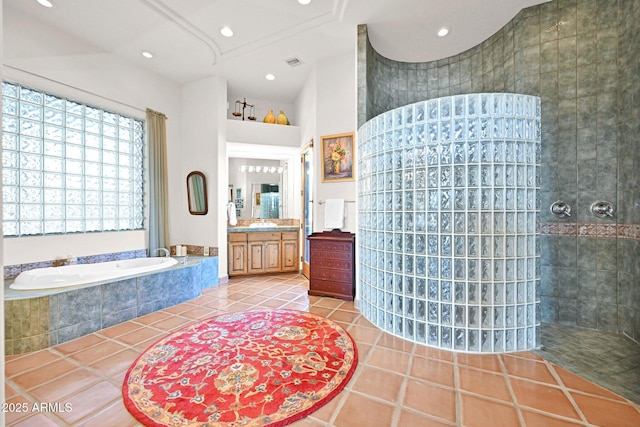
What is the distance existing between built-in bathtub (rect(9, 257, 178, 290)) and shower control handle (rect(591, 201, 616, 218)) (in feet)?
15.1

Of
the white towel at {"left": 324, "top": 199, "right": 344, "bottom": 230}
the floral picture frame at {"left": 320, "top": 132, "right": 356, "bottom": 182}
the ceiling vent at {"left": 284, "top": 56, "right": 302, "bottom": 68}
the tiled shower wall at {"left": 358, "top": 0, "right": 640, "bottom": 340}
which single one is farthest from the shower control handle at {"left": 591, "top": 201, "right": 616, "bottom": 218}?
the ceiling vent at {"left": 284, "top": 56, "right": 302, "bottom": 68}

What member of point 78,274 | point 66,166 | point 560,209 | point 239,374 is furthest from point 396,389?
point 66,166

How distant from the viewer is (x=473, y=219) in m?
2.26

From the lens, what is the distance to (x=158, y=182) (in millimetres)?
4172

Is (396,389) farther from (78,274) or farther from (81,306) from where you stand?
(78,274)

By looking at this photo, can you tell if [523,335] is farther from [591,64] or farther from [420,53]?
[420,53]

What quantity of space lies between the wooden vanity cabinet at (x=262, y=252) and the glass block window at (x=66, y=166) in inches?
56.6

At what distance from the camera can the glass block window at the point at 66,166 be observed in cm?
294

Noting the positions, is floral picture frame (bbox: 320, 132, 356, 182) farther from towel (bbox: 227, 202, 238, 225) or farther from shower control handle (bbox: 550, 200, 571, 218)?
shower control handle (bbox: 550, 200, 571, 218)

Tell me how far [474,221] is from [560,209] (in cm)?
124

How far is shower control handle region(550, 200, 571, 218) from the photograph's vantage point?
2746 millimetres

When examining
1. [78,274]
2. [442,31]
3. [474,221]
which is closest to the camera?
[474,221]

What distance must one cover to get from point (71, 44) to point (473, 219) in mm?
4798

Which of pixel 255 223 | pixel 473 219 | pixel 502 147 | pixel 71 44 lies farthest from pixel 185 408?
Answer: pixel 71 44
